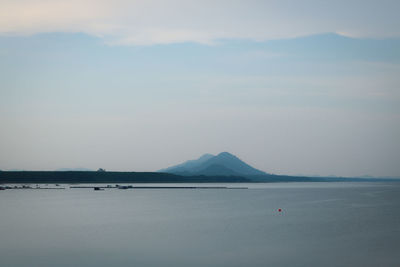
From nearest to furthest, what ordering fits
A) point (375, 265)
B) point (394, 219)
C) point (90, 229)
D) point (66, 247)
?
point (375, 265) < point (66, 247) < point (90, 229) < point (394, 219)

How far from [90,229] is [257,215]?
76.8 ft

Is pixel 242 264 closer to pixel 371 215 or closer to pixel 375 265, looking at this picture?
pixel 375 265

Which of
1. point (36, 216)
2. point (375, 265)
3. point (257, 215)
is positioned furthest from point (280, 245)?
point (36, 216)

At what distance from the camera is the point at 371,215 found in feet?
197

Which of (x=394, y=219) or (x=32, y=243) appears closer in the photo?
(x=32, y=243)

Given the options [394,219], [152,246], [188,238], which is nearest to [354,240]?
[188,238]

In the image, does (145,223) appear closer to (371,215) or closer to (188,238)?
(188,238)

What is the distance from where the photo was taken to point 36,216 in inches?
2259

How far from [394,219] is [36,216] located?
42.1 metres

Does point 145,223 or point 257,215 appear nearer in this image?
point 145,223

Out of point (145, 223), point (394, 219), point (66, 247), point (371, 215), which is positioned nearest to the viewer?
point (66, 247)

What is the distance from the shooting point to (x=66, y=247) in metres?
33.9

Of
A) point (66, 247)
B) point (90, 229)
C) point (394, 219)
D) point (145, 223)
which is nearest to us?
point (66, 247)

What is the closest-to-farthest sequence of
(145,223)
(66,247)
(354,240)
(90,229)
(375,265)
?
(375,265) → (66,247) → (354,240) → (90,229) → (145,223)
